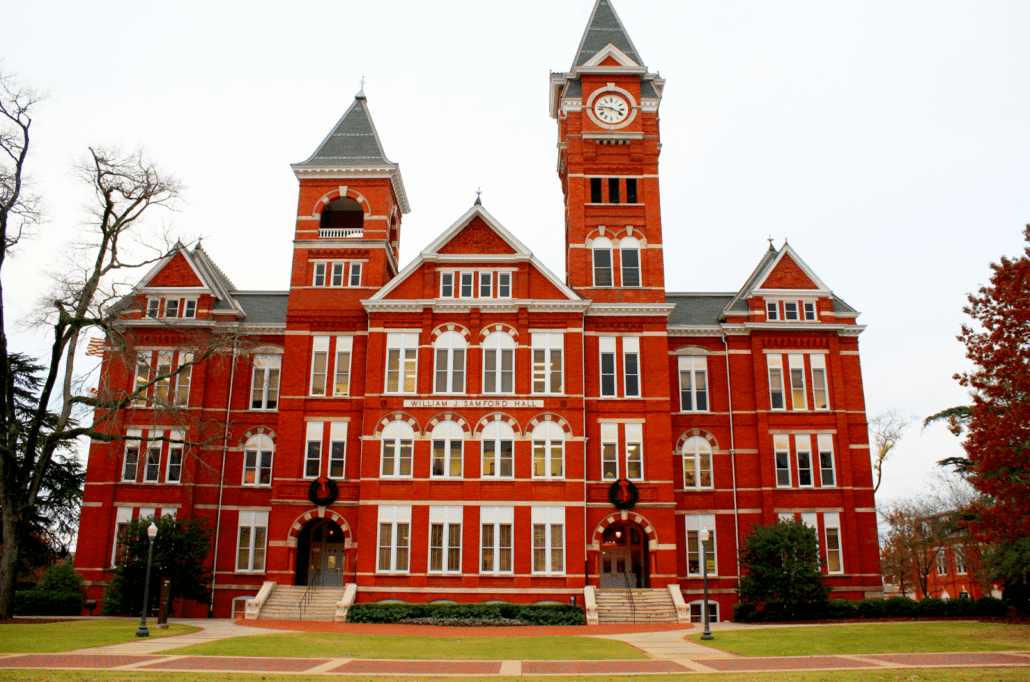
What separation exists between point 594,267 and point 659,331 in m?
4.63

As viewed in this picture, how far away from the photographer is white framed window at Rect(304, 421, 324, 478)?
37562 millimetres

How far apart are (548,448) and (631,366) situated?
19.1 feet

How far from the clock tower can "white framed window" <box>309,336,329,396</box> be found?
41.7 ft

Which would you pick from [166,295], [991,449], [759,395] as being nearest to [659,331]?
[759,395]

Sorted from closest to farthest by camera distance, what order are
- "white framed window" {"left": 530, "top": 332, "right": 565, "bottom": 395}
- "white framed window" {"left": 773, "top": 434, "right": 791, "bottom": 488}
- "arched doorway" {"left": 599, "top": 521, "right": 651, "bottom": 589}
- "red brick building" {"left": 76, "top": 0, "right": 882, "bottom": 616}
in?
"red brick building" {"left": 76, "top": 0, "right": 882, "bottom": 616} → "white framed window" {"left": 530, "top": 332, "right": 565, "bottom": 395} → "arched doorway" {"left": 599, "top": 521, "right": 651, "bottom": 589} → "white framed window" {"left": 773, "top": 434, "right": 791, "bottom": 488}

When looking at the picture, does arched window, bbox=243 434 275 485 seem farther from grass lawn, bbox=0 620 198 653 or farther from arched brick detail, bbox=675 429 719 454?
arched brick detail, bbox=675 429 719 454

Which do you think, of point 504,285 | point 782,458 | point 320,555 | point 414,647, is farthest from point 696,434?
point 414,647

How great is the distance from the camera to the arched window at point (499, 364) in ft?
122

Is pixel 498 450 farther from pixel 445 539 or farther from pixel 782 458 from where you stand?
pixel 782 458

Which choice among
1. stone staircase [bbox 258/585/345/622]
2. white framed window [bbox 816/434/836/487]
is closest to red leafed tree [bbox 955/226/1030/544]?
white framed window [bbox 816/434/836/487]

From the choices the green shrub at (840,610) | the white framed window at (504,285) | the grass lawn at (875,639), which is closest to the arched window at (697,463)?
the green shrub at (840,610)

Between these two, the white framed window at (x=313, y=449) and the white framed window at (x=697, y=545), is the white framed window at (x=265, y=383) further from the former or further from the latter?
the white framed window at (x=697, y=545)

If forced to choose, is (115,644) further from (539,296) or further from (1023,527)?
(1023,527)

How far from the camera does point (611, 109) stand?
1638 inches
